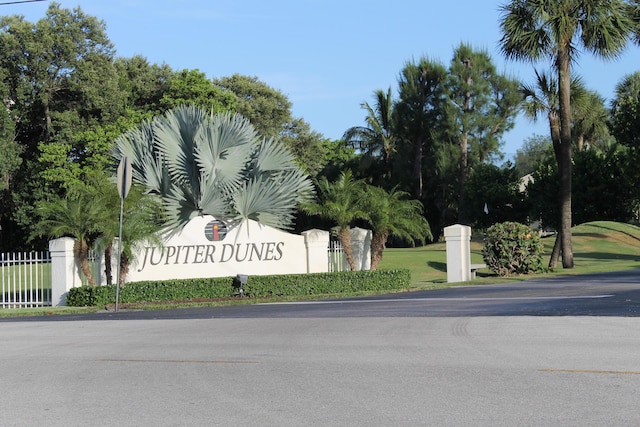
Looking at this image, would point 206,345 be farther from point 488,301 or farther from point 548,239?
point 548,239

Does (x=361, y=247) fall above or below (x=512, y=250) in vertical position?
above

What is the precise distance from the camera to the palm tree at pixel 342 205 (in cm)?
2694

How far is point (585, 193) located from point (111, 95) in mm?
31834

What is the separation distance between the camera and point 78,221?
23.7 m

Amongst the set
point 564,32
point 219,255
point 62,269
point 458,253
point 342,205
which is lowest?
point 62,269

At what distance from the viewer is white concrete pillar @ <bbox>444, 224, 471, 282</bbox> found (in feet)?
97.0

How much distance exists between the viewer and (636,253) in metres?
43.1

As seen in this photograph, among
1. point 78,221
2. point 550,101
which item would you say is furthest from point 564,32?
point 78,221

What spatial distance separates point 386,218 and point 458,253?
383 centimetres

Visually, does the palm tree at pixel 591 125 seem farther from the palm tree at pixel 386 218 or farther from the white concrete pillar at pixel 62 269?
the white concrete pillar at pixel 62 269

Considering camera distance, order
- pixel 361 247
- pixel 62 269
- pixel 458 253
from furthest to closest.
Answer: pixel 458 253 < pixel 361 247 < pixel 62 269

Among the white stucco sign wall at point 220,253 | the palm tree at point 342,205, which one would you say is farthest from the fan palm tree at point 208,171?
the palm tree at point 342,205

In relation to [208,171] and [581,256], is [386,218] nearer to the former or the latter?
[208,171]

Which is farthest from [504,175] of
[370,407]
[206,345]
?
[370,407]
